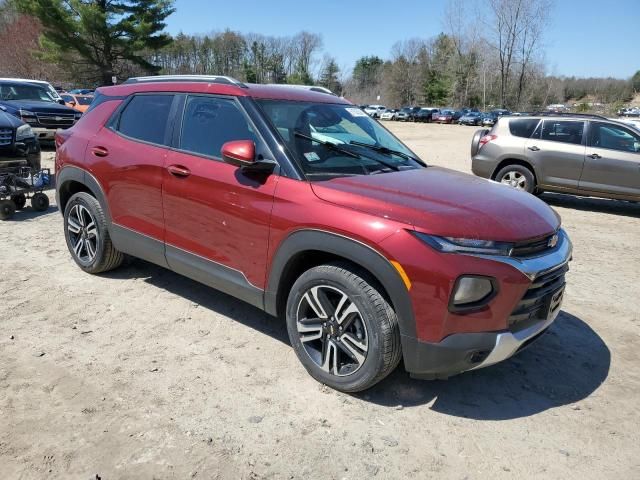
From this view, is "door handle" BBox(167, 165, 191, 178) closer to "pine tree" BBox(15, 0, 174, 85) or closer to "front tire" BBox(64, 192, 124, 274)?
"front tire" BBox(64, 192, 124, 274)

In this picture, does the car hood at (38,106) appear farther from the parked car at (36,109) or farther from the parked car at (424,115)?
the parked car at (424,115)

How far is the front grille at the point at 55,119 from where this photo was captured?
1280cm

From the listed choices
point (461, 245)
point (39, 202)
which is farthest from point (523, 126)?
point (39, 202)

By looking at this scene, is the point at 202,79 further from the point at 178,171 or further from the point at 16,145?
the point at 16,145

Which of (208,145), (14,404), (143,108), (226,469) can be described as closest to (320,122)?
(208,145)

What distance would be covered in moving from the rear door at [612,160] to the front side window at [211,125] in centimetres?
780

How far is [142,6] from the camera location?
143 feet

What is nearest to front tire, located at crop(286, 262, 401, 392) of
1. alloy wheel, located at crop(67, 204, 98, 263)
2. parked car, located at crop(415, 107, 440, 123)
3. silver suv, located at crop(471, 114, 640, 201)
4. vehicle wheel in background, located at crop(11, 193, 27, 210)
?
alloy wheel, located at crop(67, 204, 98, 263)

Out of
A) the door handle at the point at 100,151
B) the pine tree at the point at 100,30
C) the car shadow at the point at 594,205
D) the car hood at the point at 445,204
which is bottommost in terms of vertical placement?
the car shadow at the point at 594,205

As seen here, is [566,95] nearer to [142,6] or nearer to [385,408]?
[142,6]

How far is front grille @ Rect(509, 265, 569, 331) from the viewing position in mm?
2814

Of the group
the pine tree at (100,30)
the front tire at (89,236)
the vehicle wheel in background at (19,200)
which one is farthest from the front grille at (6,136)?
the pine tree at (100,30)

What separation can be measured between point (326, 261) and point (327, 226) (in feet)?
1.10

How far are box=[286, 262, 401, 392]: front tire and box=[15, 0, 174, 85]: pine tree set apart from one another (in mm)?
45537
